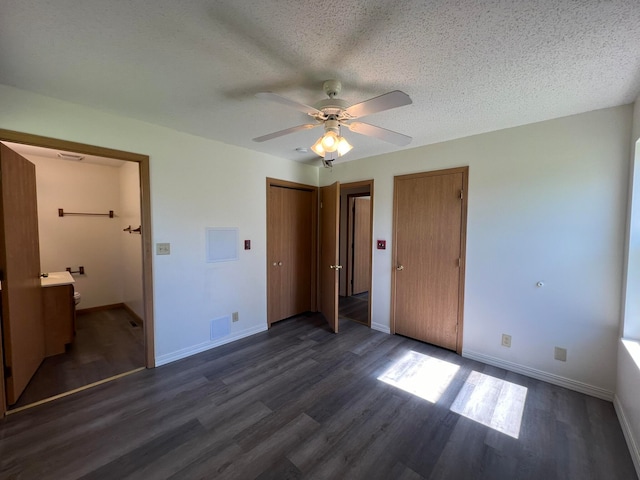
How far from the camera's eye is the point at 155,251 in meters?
2.61

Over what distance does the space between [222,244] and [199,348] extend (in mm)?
1205

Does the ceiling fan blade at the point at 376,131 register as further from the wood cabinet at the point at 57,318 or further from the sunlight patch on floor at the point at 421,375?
the wood cabinet at the point at 57,318

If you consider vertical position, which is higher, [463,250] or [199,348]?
[463,250]

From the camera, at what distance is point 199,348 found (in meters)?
2.97

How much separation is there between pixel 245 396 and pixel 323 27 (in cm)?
262

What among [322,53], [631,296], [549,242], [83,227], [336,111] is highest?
[322,53]

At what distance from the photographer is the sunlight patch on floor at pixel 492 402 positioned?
1.92 m

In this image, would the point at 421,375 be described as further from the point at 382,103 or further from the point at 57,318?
the point at 57,318

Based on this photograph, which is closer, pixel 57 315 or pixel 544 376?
pixel 544 376

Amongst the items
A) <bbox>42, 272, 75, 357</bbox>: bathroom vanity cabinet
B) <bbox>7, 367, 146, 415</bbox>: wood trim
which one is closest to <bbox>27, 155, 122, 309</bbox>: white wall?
<bbox>42, 272, 75, 357</bbox>: bathroom vanity cabinet

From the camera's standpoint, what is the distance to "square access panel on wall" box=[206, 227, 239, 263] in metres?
3.02

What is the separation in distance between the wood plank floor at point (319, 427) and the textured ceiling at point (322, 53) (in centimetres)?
240

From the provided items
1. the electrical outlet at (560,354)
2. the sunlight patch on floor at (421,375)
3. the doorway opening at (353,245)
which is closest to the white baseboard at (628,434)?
the electrical outlet at (560,354)

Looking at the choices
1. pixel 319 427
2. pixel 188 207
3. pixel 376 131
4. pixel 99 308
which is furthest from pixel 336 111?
pixel 99 308
